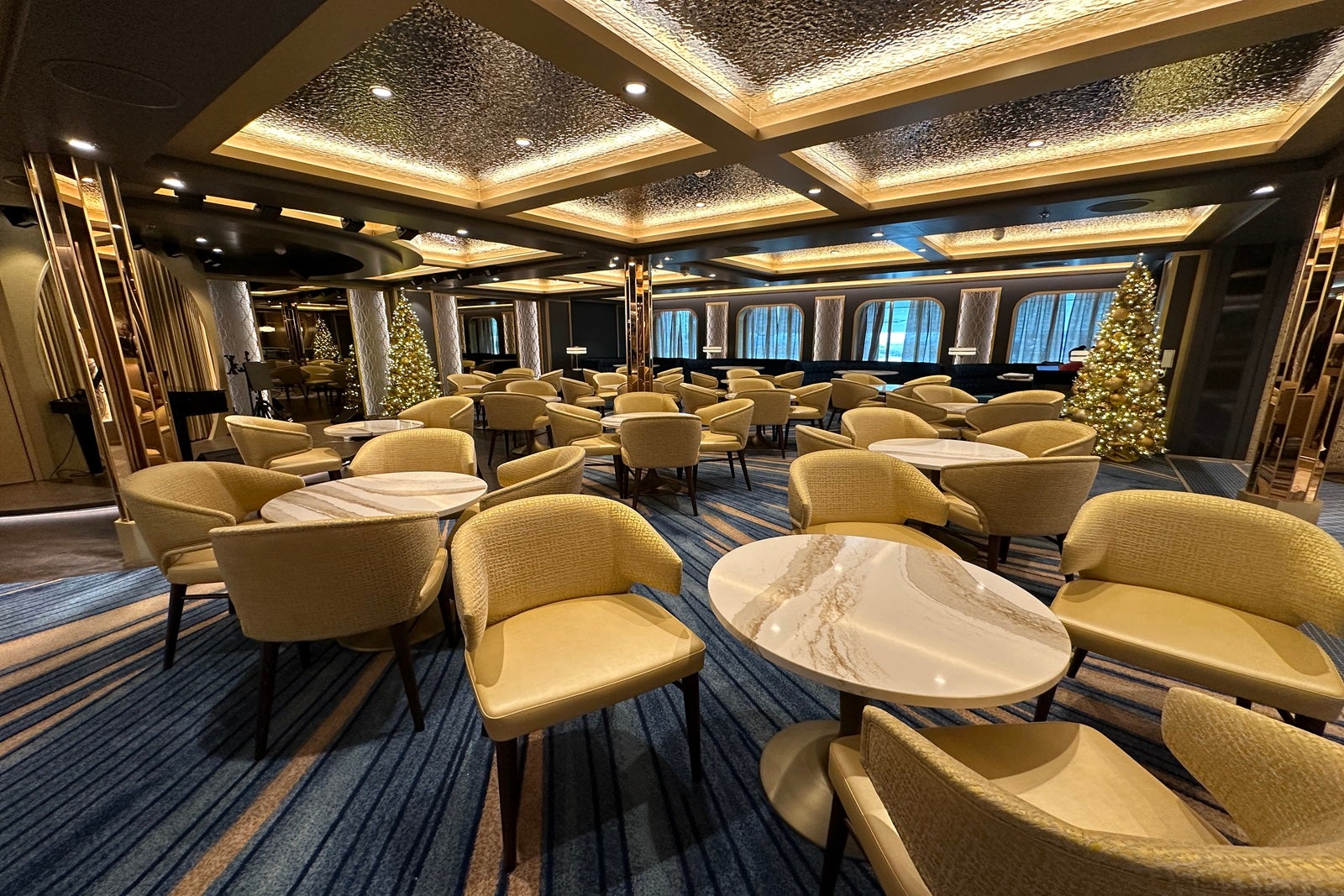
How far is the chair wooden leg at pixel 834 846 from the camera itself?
1.14 meters

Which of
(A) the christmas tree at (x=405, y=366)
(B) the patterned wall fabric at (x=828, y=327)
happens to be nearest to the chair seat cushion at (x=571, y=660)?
(A) the christmas tree at (x=405, y=366)

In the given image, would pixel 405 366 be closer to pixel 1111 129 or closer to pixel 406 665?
pixel 406 665

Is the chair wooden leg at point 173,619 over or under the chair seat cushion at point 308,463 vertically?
under

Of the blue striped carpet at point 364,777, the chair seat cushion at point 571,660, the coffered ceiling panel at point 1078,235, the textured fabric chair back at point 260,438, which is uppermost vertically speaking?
the coffered ceiling panel at point 1078,235

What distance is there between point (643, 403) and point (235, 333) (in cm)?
670

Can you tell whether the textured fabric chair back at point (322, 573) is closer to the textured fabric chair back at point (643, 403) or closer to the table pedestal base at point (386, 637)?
the table pedestal base at point (386, 637)

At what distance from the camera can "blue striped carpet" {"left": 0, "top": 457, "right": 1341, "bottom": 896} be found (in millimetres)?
1323

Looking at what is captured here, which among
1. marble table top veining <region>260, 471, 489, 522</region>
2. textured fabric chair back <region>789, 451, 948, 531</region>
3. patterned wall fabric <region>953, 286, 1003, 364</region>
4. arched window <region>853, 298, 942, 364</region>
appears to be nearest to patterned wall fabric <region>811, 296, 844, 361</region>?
arched window <region>853, 298, 942, 364</region>

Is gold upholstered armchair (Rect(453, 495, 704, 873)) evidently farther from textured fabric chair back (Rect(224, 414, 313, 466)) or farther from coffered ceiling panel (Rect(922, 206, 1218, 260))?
coffered ceiling panel (Rect(922, 206, 1218, 260))

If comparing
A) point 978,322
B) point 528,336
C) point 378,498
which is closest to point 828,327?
point 978,322

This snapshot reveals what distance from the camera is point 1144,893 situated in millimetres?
546

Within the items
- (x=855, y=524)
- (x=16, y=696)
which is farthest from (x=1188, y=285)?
(x=16, y=696)

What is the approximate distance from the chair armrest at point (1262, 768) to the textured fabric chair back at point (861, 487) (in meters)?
1.34

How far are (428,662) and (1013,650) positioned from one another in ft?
7.16
